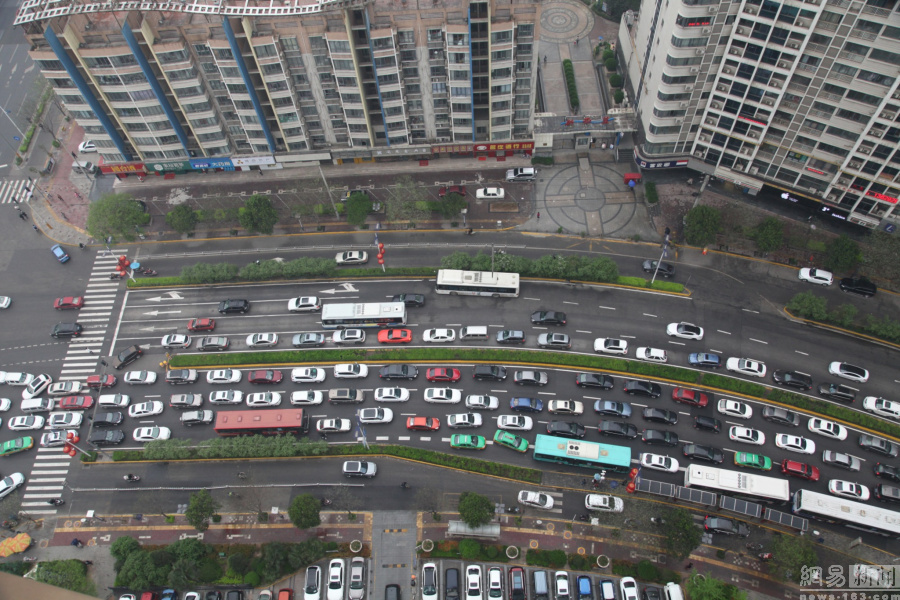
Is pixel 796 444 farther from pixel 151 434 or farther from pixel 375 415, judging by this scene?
pixel 151 434

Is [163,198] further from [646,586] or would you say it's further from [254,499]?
[646,586]

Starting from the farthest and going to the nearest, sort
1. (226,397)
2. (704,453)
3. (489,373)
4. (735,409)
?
(226,397) → (489,373) → (735,409) → (704,453)

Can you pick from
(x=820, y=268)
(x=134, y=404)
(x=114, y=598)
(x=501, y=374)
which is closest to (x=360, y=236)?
(x=501, y=374)

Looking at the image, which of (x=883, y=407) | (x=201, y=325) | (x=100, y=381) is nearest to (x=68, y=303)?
(x=100, y=381)

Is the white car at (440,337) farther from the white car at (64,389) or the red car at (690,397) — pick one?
the white car at (64,389)

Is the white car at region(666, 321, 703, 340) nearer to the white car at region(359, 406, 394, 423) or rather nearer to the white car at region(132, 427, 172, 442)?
the white car at region(359, 406, 394, 423)
